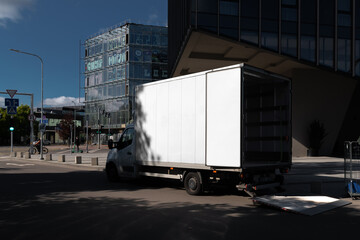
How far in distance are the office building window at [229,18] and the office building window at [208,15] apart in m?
0.39

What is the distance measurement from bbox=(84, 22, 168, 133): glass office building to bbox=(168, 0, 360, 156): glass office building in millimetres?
30337

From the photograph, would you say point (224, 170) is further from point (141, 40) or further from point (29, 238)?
point (141, 40)

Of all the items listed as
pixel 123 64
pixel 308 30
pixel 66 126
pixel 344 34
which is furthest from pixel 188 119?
pixel 66 126

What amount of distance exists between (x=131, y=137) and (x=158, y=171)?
5.67 ft

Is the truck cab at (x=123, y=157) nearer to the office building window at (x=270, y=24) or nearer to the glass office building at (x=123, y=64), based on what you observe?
the office building window at (x=270, y=24)

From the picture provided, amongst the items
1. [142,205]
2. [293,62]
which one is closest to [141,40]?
[293,62]

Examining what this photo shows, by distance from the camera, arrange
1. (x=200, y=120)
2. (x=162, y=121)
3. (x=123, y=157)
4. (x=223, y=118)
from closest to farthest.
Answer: (x=223, y=118) → (x=200, y=120) → (x=162, y=121) → (x=123, y=157)

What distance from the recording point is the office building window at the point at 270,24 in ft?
76.8

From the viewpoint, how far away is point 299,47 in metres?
24.2

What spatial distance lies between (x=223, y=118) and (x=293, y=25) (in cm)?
1909

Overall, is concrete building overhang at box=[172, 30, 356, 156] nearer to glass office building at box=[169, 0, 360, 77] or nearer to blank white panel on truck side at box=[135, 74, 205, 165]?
glass office building at box=[169, 0, 360, 77]

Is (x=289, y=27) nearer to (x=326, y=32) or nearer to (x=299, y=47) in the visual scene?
(x=299, y=47)

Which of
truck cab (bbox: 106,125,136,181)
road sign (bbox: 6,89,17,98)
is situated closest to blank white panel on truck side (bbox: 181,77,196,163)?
truck cab (bbox: 106,125,136,181)

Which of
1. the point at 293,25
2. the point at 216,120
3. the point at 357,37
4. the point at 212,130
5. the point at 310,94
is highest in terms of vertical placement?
the point at 293,25
